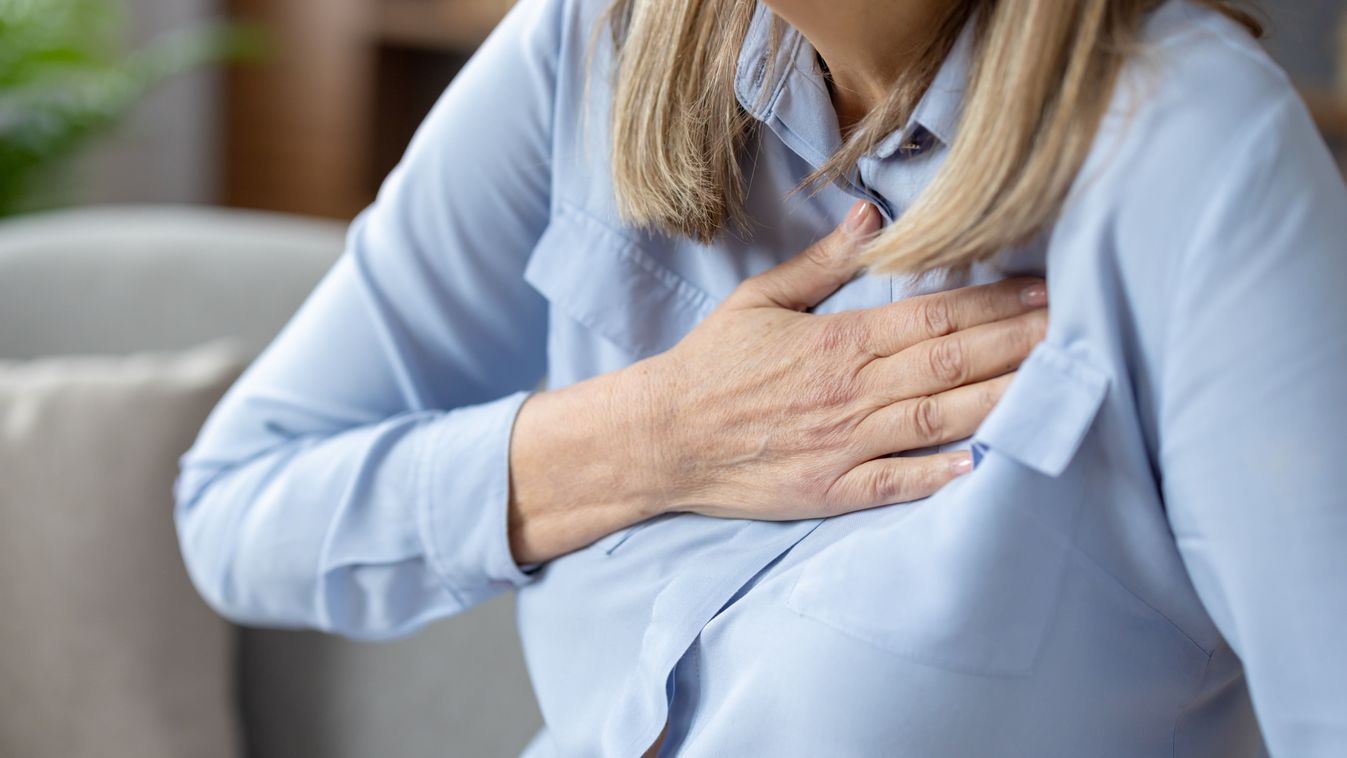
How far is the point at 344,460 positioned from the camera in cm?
84

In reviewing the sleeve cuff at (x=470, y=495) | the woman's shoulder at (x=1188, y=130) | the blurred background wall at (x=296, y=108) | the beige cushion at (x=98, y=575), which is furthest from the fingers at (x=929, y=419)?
the blurred background wall at (x=296, y=108)

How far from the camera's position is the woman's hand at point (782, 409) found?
618 millimetres

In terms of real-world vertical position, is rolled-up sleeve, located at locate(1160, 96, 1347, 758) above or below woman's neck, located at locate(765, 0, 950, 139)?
below

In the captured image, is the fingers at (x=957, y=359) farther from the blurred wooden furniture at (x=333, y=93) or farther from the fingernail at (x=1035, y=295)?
the blurred wooden furniture at (x=333, y=93)

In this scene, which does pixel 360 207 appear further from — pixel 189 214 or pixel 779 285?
pixel 779 285

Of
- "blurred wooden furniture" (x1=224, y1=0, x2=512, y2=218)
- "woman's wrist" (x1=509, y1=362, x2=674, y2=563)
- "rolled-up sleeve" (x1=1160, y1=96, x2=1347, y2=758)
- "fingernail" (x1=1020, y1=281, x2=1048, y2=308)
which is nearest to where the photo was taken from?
"rolled-up sleeve" (x1=1160, y1=96, x2=1347, y2=758)

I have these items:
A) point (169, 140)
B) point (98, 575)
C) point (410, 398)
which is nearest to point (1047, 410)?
point (410, 398)

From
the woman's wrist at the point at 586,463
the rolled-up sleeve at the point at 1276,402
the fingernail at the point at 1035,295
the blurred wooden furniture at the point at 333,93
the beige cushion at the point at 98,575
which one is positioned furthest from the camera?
the blurred wooden furniture at the point at 333,93

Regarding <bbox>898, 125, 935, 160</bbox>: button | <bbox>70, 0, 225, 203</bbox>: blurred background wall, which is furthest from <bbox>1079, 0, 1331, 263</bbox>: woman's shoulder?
<bbox>70, 0, 225, 203</bbox>: blurred background wall

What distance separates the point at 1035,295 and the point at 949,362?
2.0 inches

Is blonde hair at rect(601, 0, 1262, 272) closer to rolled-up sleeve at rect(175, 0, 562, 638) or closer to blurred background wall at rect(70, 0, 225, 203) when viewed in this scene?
rolled-up sleeve at rect(175, 0, 562, 638)

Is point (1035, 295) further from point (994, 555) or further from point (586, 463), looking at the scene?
point (586, 463)

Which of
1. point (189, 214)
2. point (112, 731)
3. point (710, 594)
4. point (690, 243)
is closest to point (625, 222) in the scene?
point (690, 243)

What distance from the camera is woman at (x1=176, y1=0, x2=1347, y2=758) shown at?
51 cm
